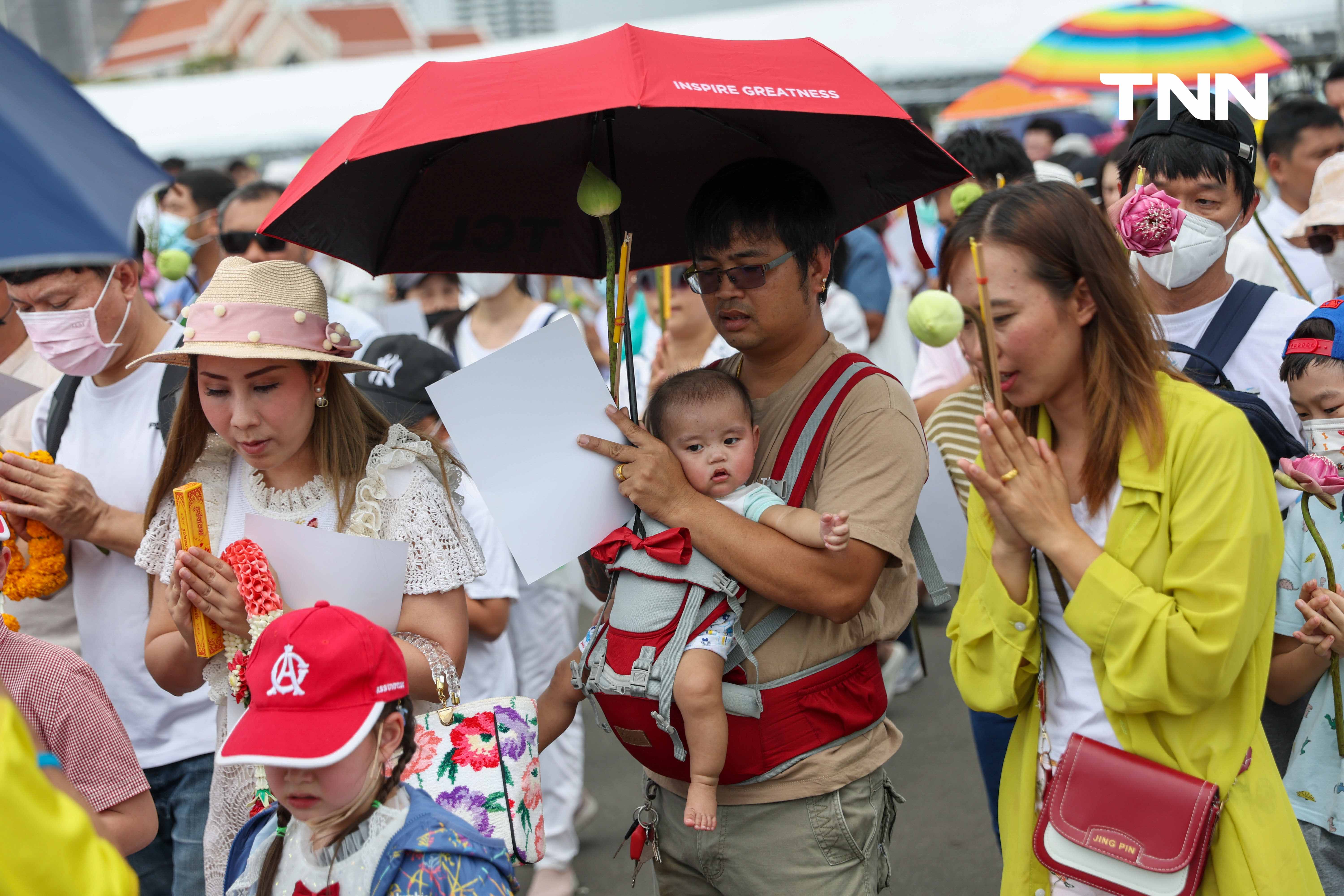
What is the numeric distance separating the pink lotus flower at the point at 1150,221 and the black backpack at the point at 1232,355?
0.27 meters

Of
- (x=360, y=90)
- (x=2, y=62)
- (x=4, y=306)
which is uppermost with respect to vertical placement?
(x=2, y=62)

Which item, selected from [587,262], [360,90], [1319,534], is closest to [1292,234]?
[1319,534]

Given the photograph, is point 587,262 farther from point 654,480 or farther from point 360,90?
point 360,90

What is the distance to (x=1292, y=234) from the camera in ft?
13.6

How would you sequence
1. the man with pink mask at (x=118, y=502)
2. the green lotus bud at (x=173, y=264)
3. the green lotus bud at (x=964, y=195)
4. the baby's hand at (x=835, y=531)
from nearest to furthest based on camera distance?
1. the baby's hand at (x=835, y=531)
2. the man with pink mask at (x=118, y=502)
3. the green lotus bud at (x=964, y=195)
4. the green lotus bud at (x=173, y=264)

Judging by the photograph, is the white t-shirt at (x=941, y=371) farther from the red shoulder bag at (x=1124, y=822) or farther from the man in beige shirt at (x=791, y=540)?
the red shoulder bag at (x=1124, y=822)

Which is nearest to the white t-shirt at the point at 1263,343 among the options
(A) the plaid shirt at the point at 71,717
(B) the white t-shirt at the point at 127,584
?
(A) the plaid shirt at the point at 71,717

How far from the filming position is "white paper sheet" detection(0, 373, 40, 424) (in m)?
3.29

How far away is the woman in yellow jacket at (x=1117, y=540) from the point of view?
2004 millimetres

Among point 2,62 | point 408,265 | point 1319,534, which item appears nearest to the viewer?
point 2,62

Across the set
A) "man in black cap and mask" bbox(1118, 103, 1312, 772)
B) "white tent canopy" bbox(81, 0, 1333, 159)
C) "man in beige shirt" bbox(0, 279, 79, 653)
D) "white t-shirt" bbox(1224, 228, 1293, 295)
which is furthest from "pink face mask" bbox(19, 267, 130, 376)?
"white tent canopy" bbox(81, 0, 1333, 159)

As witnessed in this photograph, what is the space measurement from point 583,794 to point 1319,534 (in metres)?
3.40

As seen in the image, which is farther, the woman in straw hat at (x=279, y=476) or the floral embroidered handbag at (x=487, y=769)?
the woman in straw hat at (x=279, y=476)

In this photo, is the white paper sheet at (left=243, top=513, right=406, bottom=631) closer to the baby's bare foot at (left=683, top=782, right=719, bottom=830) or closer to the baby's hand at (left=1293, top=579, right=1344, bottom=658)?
the baby's bare foot at (left=683, top=782, right=719, bottom=830)
